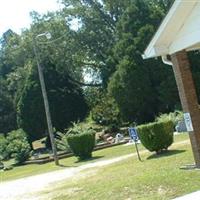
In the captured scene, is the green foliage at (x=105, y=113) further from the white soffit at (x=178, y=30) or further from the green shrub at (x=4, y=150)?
the white soffit at (x=178, y=30)

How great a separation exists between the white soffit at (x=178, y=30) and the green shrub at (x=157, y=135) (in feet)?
21.1

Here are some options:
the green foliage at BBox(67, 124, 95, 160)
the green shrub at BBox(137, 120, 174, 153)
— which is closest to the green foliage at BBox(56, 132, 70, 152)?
the green foliage at BBox(67, 124, 95, 160)

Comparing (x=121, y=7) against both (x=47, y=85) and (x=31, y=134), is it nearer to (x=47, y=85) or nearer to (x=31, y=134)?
(x=47, y=85)

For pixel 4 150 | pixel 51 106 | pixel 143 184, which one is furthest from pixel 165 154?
pixel 51 106

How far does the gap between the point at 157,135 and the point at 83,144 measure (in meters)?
9.27

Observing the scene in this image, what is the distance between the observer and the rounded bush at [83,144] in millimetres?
29578

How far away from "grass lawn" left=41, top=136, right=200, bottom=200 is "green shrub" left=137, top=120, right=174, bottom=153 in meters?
2.05

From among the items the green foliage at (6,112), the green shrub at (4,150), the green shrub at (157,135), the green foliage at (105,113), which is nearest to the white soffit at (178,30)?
the green shrub at (157,135)

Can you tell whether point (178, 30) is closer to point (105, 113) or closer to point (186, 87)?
point (186, 87)

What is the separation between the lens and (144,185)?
13203 millimetres

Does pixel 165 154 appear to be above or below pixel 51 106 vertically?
below

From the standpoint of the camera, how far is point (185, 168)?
1464cm

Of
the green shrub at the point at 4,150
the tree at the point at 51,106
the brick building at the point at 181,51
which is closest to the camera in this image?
the brick building at the point at 181,51

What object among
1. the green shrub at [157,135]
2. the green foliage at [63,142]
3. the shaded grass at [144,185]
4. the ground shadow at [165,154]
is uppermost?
the green foliage at [63,142]
